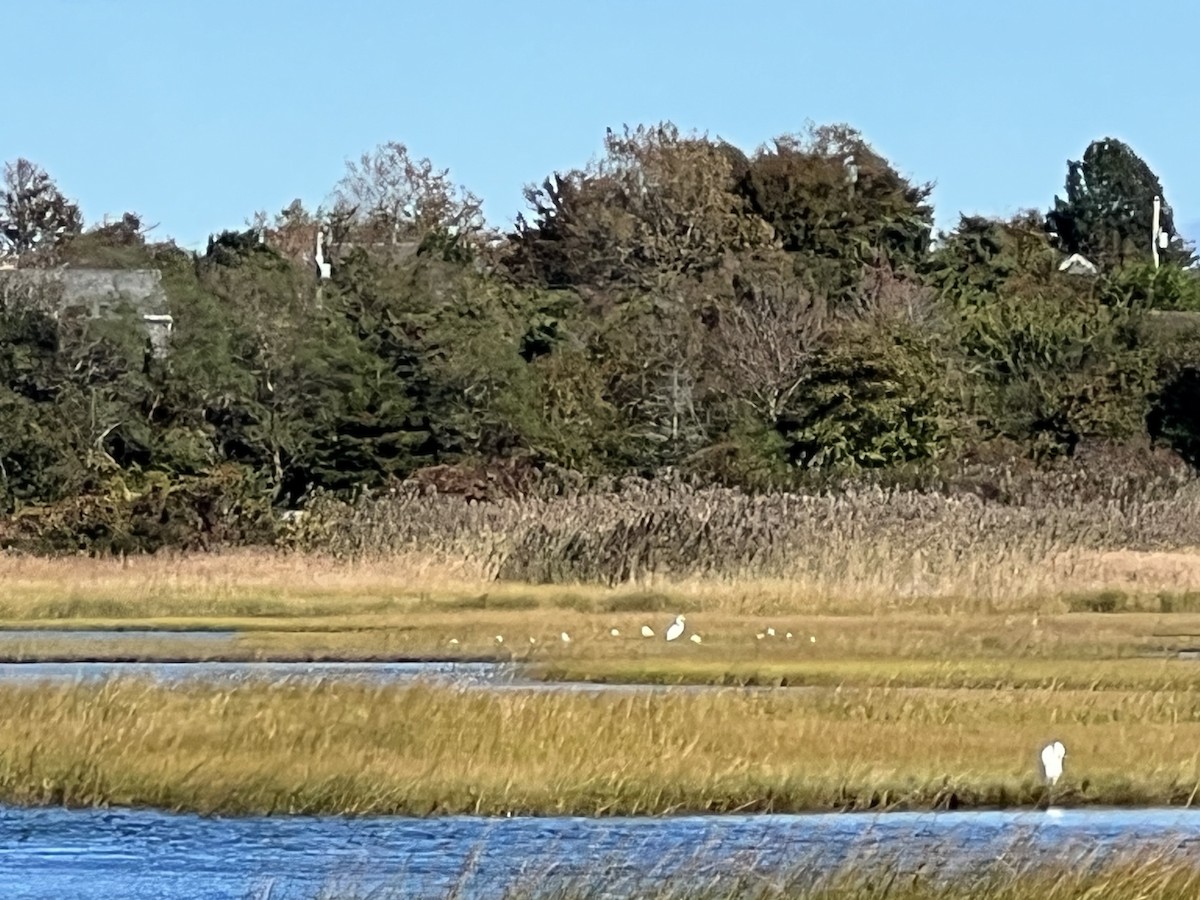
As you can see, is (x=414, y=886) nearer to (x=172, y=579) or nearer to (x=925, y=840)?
(x=925, y=840)

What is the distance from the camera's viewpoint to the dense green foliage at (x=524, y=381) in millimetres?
48250

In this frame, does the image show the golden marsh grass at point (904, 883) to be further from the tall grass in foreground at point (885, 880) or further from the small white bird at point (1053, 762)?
the small white bird at point (1053, 762)

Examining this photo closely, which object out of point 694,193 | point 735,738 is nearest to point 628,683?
point 735,738

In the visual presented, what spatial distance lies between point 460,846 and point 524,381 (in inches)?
1477

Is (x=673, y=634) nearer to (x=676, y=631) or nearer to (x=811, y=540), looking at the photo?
(x=676, y=631)

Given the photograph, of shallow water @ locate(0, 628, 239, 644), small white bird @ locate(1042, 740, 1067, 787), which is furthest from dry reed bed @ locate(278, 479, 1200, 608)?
small white bird @ locate(1042, 740, 1067, 787)

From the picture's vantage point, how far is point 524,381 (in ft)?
169

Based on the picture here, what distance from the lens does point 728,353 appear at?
53.0 metres

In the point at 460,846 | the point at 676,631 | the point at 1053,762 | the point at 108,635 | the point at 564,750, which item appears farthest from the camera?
the point at 108,635

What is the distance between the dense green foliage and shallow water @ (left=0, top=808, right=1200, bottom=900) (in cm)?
2688

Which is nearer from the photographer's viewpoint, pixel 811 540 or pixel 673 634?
pixel 673 634

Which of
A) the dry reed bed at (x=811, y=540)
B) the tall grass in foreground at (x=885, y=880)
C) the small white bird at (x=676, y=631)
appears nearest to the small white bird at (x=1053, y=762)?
the tall grass in foreground at (x=885, y=880)

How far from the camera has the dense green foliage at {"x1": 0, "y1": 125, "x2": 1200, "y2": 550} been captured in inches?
1900

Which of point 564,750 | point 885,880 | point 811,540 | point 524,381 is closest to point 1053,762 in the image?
point 564,750
